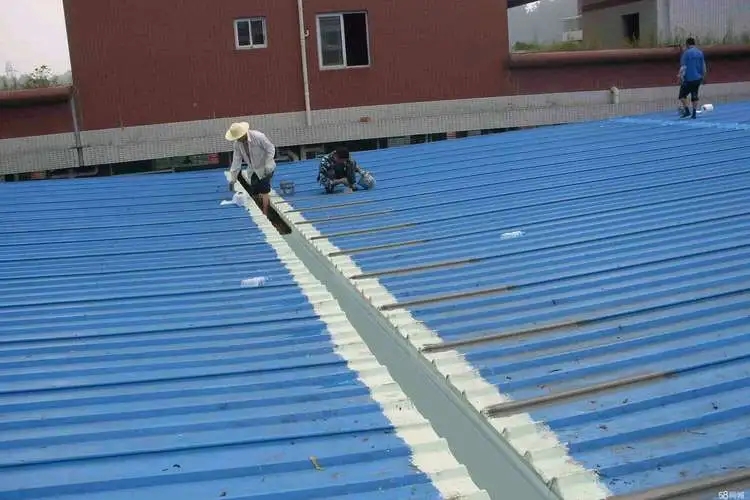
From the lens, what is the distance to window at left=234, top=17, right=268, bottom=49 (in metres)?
14.4

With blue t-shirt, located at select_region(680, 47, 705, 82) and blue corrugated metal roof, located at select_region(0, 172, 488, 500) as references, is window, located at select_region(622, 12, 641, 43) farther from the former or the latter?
blue corrugated metal roof, located at select_region(0, 172, 488, 500)

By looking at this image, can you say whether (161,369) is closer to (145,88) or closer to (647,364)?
(647,364)

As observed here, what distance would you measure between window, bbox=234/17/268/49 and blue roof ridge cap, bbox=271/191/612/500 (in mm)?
9957

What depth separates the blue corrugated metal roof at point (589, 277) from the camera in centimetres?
330

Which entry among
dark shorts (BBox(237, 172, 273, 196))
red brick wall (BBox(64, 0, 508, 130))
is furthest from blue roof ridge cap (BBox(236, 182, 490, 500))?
red brick wall (BBox(64, 0, 508, 130))

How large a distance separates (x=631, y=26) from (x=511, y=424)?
719 inches

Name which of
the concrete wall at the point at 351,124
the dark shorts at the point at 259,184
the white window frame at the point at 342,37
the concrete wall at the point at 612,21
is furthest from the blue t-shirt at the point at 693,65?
the dark shorts at the point at 259,184

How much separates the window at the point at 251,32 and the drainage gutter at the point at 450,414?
9.93 meters

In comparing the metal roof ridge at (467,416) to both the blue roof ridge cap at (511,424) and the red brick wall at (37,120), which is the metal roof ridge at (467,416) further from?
the red brick wall at (37,120)

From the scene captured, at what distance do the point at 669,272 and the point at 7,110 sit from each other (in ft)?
40.2

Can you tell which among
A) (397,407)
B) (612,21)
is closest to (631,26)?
(612,21)

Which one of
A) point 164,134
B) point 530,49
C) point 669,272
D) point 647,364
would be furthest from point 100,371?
point 530,49

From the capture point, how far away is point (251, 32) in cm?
1445

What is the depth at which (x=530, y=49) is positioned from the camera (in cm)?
1811
